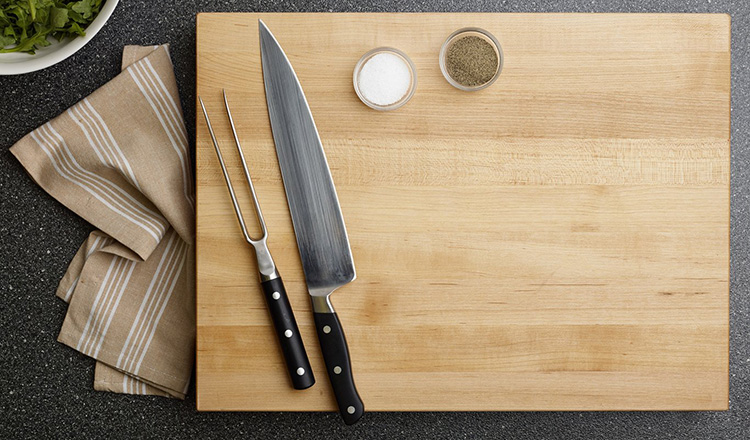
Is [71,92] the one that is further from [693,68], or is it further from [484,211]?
[693,68]

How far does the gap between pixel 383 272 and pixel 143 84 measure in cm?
43

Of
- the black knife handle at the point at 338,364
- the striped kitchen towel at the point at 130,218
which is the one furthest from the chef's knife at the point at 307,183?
the striped kitchen towel at the point at 130,218

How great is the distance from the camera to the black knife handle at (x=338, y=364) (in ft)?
2.40

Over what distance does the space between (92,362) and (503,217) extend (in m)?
0.64

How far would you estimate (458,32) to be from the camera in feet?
2.39

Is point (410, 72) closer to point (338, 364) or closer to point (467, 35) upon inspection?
point (467, 35)

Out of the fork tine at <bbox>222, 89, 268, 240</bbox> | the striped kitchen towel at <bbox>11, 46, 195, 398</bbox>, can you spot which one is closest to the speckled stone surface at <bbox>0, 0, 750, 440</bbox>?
the striped kitchen towel at <bbox>11, 46, 195, 398</bbox>

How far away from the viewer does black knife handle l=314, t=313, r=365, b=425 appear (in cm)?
73

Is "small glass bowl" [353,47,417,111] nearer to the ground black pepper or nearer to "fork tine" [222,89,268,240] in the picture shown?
the ground black pepper

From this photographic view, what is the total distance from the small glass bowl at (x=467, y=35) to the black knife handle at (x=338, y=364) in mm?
332

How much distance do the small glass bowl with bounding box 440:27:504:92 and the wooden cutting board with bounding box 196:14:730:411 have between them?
0.6 inches

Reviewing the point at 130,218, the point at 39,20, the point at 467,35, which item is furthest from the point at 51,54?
the point at 467,35

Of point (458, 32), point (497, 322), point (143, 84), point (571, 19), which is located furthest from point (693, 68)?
point (143, 84)

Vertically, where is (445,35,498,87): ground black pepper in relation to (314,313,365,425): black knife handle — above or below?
Result: above
